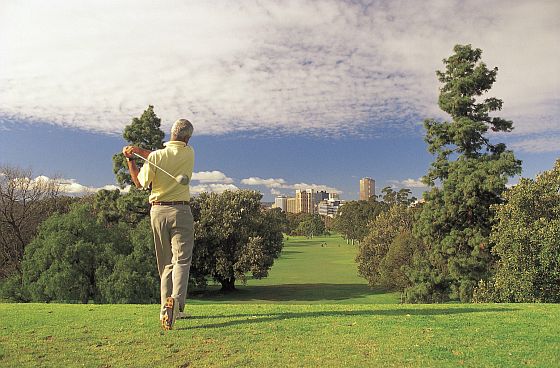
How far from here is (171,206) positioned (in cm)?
761

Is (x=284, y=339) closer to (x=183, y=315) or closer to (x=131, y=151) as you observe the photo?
(x=183, y=315)

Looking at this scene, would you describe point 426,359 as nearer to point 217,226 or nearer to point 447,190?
point 447,190

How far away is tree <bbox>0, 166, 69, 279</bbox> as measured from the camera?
33.6 metres

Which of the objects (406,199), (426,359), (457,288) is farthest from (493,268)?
(406,199)

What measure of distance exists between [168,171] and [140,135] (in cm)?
3223

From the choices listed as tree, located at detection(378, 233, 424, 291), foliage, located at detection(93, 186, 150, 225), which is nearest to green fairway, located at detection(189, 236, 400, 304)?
tree, located at detection(378, 233, 424, 291)

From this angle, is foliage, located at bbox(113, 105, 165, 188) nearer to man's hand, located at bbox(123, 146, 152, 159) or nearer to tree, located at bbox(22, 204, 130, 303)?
tree, located at bbox(22, 204, 130, 303)

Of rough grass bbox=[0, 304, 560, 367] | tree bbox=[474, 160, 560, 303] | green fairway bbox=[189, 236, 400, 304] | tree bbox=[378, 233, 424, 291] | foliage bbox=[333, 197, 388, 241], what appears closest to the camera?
rough grass bbox=[0, 304, 560, 367]

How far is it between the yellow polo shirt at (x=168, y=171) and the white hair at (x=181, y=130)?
12 cm

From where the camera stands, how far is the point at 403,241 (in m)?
42.6

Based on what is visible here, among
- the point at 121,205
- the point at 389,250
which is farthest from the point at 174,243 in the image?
the point at 389,250

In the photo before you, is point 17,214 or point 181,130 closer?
point 181,130

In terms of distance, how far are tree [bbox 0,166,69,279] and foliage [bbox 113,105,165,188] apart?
723 centimetres

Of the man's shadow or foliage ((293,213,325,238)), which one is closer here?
the man's shadow
